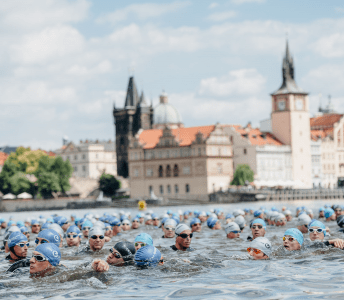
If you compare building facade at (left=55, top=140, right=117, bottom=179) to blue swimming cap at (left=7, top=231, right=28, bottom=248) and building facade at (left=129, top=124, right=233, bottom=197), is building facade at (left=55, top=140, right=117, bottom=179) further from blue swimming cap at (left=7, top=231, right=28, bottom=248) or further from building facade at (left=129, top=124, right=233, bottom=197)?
blue swimming cap at (left=7, top=231, right=28, bottom=248)

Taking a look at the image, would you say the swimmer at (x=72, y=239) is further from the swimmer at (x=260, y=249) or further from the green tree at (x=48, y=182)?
the green tree at (x=48, y=182)

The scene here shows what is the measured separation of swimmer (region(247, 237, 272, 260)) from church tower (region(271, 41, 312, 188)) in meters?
111

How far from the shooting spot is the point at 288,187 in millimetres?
107500

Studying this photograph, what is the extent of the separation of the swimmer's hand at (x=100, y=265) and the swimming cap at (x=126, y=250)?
914 mm

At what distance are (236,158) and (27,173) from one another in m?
38.5

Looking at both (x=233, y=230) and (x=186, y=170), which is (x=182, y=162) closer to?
(x=186, y=170)

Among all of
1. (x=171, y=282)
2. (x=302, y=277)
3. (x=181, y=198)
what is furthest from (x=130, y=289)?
(x=181, y=198)

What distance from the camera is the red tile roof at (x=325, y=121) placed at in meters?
149

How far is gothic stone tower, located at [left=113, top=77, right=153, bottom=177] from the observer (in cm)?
15575

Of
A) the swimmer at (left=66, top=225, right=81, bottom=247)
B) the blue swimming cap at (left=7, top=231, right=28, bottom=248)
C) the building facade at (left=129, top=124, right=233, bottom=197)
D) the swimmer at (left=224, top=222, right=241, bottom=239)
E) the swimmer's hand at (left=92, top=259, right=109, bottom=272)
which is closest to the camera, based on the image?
the swimmer's hand at (left=92, top=259, right=109, bottom=272)

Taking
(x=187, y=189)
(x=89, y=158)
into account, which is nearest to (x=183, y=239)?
(x=187, y=189)


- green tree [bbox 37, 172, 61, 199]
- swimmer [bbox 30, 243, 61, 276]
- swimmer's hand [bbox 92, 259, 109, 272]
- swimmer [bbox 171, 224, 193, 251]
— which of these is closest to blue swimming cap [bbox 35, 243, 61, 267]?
swimmer [bbox 30, 243, 61, 276]

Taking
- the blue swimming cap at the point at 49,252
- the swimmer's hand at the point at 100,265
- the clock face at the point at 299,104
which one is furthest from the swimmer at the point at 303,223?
the clock face at the point at 299,104

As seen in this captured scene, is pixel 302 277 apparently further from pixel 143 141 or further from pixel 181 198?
pixel 143 141
